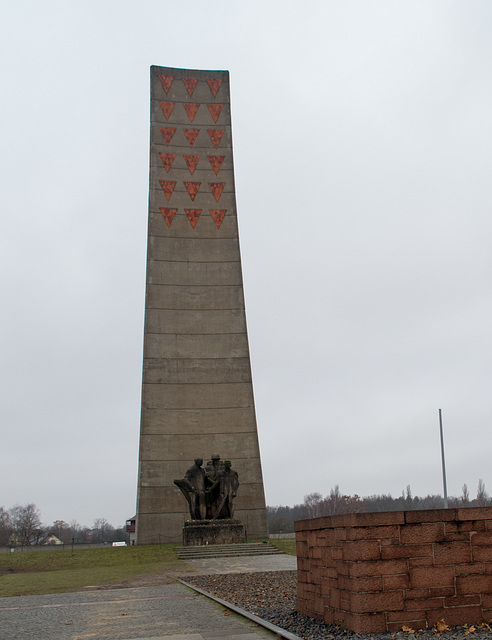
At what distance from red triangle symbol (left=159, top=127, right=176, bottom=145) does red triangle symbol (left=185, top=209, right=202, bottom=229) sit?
12.1 feet

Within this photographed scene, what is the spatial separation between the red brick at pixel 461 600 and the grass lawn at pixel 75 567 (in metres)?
8.10

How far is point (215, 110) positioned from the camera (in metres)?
32.5

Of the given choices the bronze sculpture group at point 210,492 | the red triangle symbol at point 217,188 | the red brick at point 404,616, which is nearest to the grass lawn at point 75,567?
the bronze sculpture group at point 210,492

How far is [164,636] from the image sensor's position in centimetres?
659

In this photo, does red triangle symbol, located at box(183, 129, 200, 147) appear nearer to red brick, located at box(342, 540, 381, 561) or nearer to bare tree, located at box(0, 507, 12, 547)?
red brick, located at box(342, 540, 381, 561)

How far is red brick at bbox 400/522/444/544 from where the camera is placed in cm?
628

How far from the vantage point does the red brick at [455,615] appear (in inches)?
243

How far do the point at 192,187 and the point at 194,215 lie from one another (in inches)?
56.0

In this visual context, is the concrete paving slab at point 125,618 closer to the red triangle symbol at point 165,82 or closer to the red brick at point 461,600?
the red brick at point 461,600

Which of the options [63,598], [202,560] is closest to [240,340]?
[202,560]

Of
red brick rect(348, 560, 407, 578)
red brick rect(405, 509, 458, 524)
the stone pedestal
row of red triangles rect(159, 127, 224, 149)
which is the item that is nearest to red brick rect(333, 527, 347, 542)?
red brick rect(348, 560, 407, 578)

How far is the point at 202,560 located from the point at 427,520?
12.9 meters

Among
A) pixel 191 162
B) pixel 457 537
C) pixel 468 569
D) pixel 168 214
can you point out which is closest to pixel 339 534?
pixel 457 537

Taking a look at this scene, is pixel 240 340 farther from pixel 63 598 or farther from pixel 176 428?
pixel 63 598
